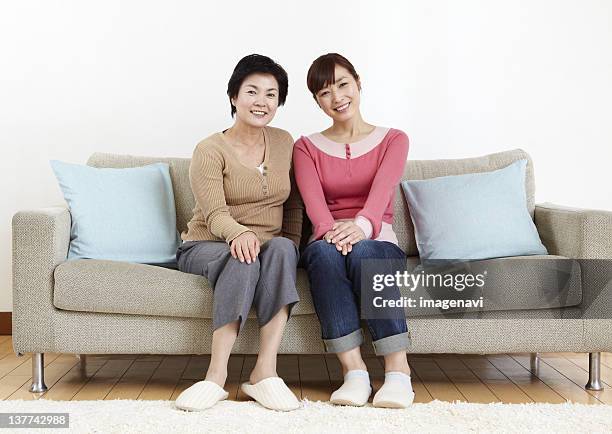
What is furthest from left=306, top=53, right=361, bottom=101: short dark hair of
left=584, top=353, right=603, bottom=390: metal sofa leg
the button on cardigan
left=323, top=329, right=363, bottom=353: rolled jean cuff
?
left=584, top=353, right=603, bottom=390: metal sofa leg

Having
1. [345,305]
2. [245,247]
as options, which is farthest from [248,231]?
[345,305]

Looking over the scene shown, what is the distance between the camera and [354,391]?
2.22 m

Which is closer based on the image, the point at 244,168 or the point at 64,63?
the point at 244,168

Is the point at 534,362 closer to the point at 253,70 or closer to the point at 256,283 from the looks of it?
the point at 256,283

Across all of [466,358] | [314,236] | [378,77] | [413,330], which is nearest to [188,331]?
[314,236]

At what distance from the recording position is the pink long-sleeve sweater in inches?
100

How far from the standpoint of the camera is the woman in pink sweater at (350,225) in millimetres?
2266

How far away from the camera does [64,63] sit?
11.0 feet

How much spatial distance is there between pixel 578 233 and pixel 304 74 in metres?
1.38

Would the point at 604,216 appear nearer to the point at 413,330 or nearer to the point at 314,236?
the point at 413,330

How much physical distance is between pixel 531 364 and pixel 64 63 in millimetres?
2292

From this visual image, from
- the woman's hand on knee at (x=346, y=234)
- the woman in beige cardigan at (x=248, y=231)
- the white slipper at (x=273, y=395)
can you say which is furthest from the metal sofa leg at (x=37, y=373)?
the woman's hand on knee at (x=346, y=234)

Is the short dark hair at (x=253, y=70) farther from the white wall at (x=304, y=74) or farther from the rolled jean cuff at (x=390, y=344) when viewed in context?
the rolled jean cuff at (x=390, y=344)

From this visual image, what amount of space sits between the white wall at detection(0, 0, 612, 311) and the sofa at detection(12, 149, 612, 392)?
1.02 meters
